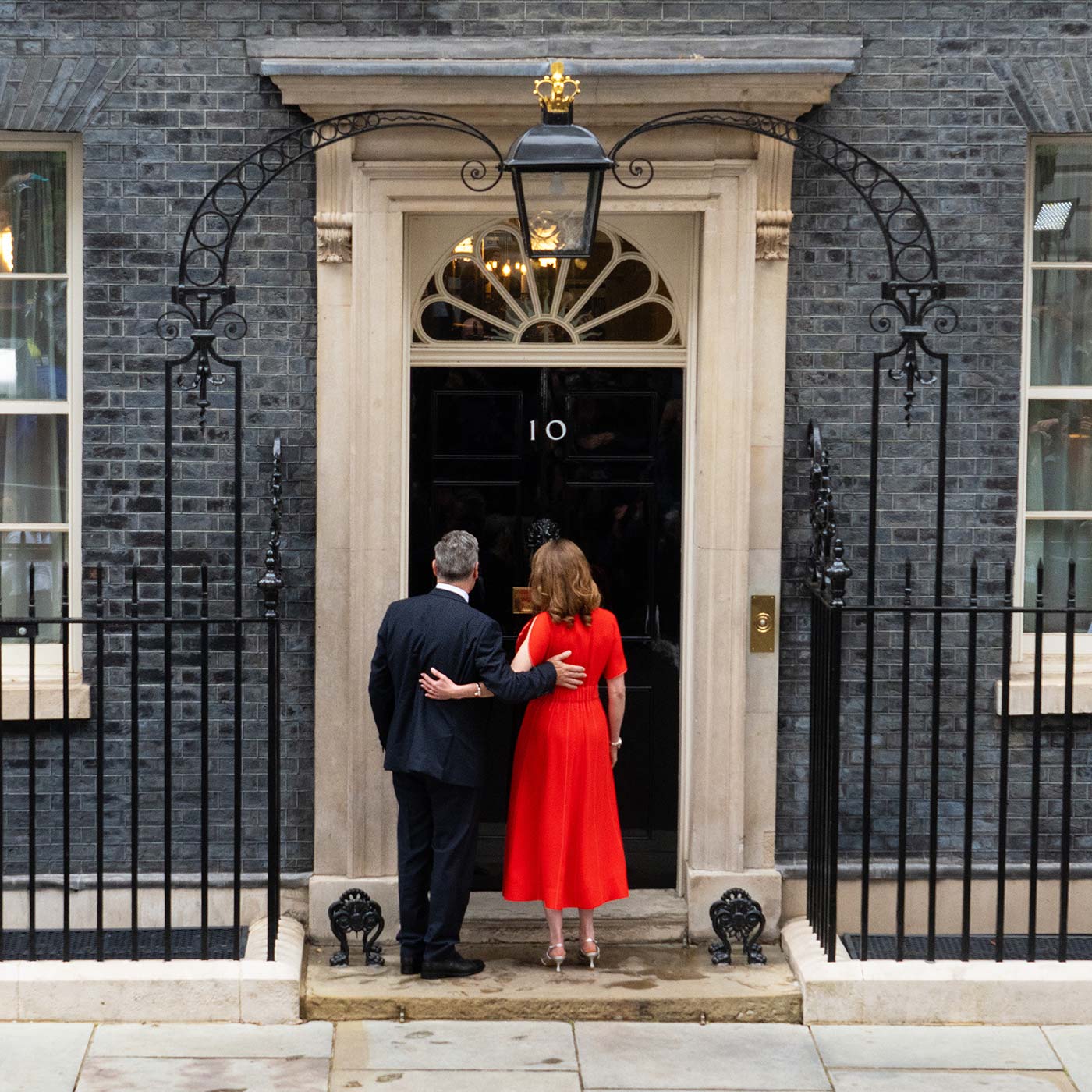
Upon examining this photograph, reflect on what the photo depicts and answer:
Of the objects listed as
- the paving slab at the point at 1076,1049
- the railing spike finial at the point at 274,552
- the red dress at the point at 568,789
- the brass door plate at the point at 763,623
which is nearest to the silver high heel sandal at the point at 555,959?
the red dress at the point at 568,789

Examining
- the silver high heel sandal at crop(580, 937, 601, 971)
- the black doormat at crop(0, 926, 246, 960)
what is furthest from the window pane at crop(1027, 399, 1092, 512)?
the black doormat at crop(0, 926, 246, 960)

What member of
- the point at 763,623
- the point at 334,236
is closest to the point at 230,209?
the point at 334,236

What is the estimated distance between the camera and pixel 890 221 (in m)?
6.33

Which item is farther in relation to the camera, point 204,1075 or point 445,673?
point 445,673

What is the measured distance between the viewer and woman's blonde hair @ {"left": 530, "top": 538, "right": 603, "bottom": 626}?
231 inches

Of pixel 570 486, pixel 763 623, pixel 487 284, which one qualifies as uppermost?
pixel 487 284

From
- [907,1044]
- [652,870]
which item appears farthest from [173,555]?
[907,1044]

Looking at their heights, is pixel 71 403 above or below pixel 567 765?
above

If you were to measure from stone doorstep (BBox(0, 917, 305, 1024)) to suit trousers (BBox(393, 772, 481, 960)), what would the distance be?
509mm

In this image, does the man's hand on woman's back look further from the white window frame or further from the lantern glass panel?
the white window frame

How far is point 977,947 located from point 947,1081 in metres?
1.01

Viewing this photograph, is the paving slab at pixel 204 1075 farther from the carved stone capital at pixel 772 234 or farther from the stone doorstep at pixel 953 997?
the carved stone capital at pixel 772 234

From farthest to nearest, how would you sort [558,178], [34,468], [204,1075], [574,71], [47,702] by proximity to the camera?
[34,468], [47,702], [574,71], [558,178], [204,1075]

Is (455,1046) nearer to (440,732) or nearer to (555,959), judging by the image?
(555,959)
